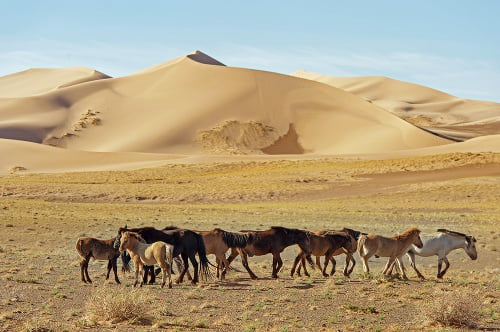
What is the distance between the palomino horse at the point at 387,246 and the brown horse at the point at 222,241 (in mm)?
2633

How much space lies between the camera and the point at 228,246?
16.0m

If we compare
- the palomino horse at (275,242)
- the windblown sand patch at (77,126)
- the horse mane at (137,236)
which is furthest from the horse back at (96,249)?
the windblown sand patch at (77,126)

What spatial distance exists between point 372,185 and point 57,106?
81.8m

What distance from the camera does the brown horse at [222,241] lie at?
1580 cm

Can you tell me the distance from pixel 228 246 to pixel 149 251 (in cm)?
235

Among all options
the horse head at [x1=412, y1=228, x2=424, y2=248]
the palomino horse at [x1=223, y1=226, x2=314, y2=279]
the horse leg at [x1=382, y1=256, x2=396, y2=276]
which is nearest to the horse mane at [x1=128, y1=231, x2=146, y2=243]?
the palomino horse at [x1=223, y1=226, x2=314, y2=279]

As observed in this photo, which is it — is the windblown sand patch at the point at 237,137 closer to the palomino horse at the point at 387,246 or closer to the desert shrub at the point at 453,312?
the palomino horse at the point at 387,246

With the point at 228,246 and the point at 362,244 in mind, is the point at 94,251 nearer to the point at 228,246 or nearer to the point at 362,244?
the point at 228,246

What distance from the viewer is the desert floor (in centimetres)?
1202

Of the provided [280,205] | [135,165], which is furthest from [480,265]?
[135,165]

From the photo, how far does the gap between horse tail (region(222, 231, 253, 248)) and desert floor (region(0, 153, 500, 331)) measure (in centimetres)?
87

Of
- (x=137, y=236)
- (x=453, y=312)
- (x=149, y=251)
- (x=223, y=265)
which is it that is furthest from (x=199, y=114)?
(x=453, y=312)

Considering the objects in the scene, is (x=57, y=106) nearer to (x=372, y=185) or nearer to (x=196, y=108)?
(x=196, y=108)

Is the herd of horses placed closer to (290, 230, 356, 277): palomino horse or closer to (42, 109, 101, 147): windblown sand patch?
(290, 230, 356, 277): palomino horse
